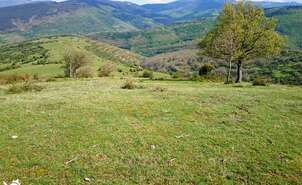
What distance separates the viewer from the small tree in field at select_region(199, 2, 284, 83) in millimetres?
51750

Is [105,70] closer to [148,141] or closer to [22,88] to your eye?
[22,88]

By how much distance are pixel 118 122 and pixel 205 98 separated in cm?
843

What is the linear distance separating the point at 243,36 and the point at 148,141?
38.9 metres

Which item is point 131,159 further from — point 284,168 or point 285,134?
point 285,134

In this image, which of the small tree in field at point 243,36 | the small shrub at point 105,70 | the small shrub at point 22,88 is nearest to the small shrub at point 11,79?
the small shrub at point 22,88

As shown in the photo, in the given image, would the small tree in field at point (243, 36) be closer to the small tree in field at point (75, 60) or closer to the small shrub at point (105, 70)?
the small shrub at point (105, 70)

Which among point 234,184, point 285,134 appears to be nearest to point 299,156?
point 285,134

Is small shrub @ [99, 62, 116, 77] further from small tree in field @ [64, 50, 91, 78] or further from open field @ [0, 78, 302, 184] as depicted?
open field @ [0, 78, 302, 184]

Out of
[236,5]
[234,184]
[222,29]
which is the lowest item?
[234,184]

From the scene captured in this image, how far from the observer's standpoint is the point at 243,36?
52281mm

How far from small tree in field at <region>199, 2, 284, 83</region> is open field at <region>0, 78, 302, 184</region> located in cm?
2816

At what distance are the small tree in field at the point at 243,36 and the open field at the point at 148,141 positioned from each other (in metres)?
28.2

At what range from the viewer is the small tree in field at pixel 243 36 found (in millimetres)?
51750

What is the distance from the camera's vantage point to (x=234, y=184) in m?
14.1
